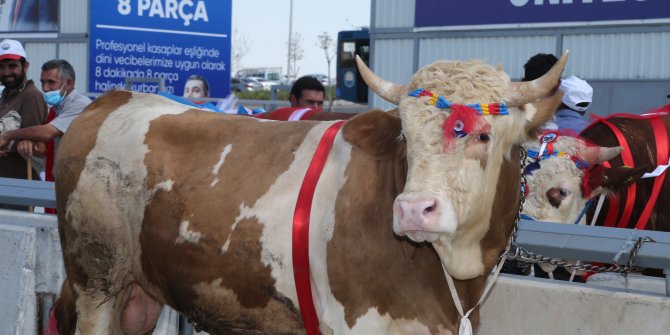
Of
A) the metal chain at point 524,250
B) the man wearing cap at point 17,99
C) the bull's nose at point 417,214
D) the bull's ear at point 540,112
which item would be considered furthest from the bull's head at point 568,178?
the man wearing cap at point 17,99

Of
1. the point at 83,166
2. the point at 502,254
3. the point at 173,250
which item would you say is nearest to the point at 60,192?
the point at 83,166

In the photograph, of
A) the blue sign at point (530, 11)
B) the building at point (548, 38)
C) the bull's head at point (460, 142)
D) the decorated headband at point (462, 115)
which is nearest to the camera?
the bull's head at point (460, 142)

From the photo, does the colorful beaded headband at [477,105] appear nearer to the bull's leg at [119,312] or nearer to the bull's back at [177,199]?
the bull's back at [177,199]

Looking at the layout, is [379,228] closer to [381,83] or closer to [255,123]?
[381,83]

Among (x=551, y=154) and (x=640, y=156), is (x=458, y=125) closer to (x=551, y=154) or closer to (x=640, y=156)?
(x=551, y=154)

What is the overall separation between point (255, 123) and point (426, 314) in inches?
51.0

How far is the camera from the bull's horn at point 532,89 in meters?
3.26

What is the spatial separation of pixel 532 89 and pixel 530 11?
15384 mm

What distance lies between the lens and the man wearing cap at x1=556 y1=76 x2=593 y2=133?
18.7 feet

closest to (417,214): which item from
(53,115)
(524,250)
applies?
(524,250)

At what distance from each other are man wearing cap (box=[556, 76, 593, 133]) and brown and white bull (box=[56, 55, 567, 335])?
2348 millimetres

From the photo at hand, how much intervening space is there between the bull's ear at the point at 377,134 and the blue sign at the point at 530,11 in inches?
576

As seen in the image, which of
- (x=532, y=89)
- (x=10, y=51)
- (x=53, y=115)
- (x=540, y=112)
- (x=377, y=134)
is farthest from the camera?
(x=53, y=115)

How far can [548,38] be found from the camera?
18.0 metres
